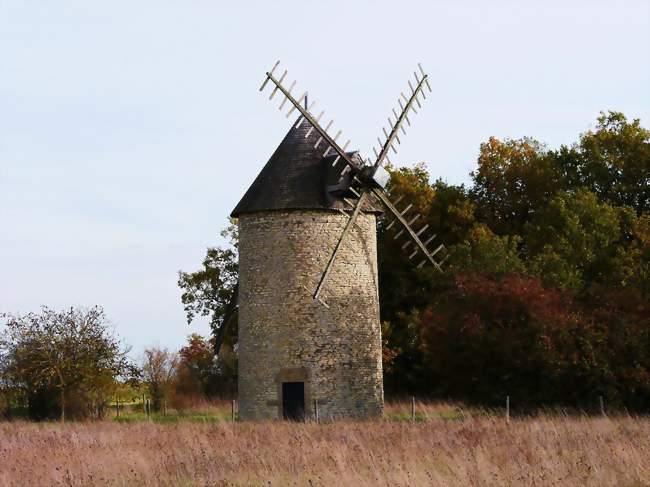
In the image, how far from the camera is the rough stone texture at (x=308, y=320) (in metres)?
23.8

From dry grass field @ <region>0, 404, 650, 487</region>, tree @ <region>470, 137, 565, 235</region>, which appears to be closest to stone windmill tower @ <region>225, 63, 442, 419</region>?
dry grass field @ <region>0, 404, 650, 487</region>

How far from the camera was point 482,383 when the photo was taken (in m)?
22.8

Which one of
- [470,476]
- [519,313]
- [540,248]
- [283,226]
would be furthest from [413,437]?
[540,248]

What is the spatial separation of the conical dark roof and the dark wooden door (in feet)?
14.3

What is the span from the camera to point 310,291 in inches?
936

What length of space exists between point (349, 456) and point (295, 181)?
12741mm

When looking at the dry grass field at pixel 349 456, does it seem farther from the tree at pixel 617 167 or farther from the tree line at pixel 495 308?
the tree at pixel 617 167

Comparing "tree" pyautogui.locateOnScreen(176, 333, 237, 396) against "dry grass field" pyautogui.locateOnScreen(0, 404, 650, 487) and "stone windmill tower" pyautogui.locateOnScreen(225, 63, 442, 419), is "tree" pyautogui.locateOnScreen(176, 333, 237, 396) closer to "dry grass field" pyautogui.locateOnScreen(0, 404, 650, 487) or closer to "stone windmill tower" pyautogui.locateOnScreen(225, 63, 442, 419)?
"stone windmill tower" pyautogui.locateOnScreen(225, 63, 442, 419)

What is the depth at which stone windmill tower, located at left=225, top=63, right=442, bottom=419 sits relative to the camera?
23766 mm

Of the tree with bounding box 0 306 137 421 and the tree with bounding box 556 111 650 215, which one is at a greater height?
the tree with bounding box 556 111 650 215

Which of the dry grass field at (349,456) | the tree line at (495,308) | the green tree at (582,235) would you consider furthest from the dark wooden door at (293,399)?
the green tree at (582,235)

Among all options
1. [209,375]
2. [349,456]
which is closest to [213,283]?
[209,375]

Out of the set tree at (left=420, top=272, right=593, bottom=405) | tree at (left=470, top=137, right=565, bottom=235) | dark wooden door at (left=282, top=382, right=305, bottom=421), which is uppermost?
tree at (left=470, top=137, right=565, bottom=235)

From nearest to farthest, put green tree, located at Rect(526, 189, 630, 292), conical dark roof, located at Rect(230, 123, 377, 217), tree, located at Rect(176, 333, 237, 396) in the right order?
1. conical dark roof, located at Rect(230, 123, 377, 217)
2. green tree, located at Rect(526, 189, 630, 292)
3. tree, located at Rect(176, 333, 237, 396)
